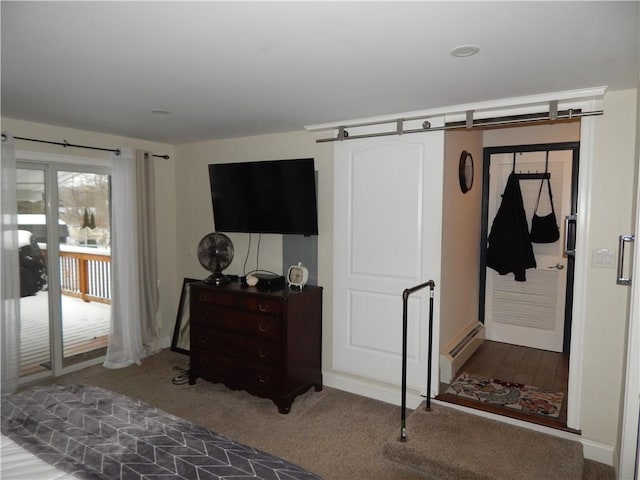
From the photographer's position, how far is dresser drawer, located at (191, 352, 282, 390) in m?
3.35

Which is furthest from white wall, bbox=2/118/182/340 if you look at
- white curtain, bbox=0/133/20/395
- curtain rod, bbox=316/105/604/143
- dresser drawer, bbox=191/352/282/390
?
curtain rod, bbox=316/105/604/143

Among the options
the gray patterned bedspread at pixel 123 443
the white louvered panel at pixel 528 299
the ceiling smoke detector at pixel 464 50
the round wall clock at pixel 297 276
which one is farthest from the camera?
the white louvered panel at pixel 528 299

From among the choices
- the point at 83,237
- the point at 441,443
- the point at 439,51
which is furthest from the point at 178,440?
the point at 83,237

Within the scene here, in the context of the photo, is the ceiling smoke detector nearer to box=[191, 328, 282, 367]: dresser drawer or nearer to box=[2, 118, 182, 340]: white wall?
box=[191, 328, 282, 367]: dresser drawer

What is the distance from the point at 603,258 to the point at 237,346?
2705 millimetres

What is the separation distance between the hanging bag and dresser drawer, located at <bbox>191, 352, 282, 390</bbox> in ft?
9.77

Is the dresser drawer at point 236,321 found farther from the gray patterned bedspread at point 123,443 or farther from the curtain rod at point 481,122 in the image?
the curtain rod at point 481,122

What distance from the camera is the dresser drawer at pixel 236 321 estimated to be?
3.33 m

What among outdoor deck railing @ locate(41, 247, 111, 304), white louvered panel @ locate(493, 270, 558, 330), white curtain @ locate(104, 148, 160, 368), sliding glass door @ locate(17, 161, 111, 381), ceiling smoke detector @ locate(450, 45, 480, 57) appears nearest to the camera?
ceiling smoke detector @ locate(450, 45, 480, 57)

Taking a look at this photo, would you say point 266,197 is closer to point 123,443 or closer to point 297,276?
point 297,276

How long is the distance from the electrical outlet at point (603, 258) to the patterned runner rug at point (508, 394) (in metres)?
1.12

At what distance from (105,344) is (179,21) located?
3.66 m

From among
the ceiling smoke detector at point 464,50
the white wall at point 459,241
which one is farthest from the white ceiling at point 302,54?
the white wall at point 459,241

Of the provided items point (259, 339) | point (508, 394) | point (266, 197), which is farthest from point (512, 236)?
point (259, 339)
